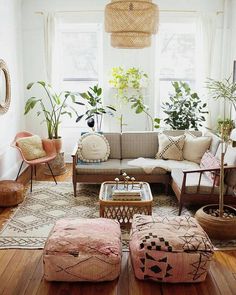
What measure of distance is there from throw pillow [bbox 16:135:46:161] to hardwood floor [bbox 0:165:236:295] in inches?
80.4

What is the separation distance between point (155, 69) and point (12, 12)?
2442 mm

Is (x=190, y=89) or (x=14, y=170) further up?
(x=190, y=89)

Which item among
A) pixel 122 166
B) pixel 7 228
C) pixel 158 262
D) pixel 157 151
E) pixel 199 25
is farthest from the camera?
pixel 199 25

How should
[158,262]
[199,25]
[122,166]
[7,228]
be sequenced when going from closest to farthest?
[158,262]
[7,228]
[122,166]
[199,25]

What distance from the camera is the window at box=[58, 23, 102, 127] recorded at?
6.31 m

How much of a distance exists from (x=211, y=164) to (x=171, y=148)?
2.83 ft

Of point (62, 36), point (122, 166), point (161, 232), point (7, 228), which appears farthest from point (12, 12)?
point (161, 232)

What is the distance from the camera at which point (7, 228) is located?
390 centimetres

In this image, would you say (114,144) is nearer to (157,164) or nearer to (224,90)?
(157,164)

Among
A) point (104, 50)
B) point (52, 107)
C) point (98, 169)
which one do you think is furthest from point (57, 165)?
point (104, 50)

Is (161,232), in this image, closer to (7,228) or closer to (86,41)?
(7,228)

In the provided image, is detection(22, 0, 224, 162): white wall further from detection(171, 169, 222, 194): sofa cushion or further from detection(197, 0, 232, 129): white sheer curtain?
detection(171, 169, 222, 194): sofa cushion

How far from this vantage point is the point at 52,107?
6.21 m

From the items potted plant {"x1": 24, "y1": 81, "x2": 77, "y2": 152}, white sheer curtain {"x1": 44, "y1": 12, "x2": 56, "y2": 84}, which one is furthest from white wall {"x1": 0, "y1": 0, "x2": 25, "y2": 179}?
white sheer curtain {"x1": 44, "y1": 12, "x2": 56, "y2": 84}
